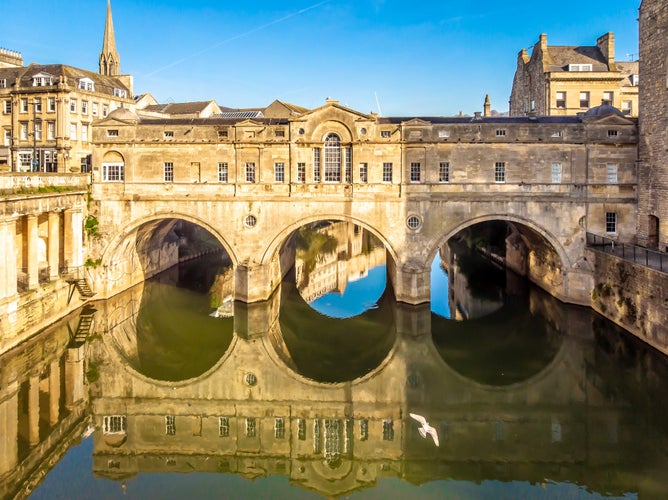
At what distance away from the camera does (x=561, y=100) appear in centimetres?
4450

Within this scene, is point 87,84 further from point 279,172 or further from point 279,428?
point 279,428

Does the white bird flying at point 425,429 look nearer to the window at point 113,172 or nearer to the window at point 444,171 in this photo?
the window at point 444,171

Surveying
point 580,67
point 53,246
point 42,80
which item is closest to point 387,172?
point 53,246

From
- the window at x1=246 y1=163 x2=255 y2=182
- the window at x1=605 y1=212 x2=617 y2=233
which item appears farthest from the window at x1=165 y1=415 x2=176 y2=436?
the window at x1=605 y1=212 x2=617 y2=233

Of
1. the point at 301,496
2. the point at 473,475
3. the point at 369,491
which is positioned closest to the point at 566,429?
the point at 473,475

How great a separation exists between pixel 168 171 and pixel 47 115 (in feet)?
76.3

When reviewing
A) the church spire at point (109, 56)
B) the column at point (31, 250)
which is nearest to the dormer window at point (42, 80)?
the church spire at point (109, 56)

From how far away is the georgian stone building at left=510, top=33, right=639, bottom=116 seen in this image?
1731 inches

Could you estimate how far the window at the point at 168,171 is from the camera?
32.1 meters

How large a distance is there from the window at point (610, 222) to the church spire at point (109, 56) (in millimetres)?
52262

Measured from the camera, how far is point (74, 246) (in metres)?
30.8

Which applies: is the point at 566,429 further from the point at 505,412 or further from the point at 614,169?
the point at 614,169

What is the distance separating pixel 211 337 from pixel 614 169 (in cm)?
2416

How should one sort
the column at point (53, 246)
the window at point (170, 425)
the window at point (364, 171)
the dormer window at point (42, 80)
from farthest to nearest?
the dormer window at point (42, 80) < the window at point (364, 171) < the column at point (53, 246) < the window at point (170, 425)
